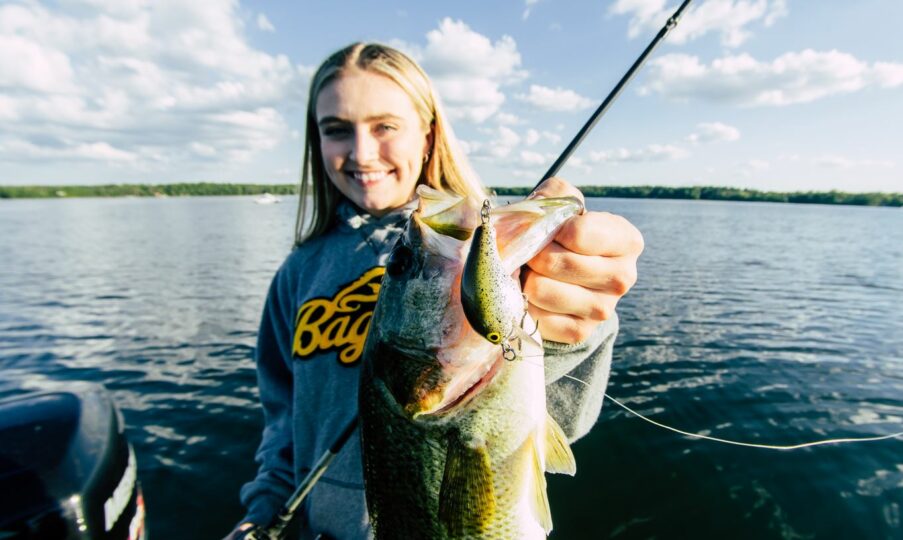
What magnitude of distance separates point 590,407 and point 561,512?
4431 millimetres

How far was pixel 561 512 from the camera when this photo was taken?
5.90 meters

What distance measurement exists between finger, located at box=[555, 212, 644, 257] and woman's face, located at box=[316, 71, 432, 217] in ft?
5.30

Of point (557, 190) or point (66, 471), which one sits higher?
point (557, 190)

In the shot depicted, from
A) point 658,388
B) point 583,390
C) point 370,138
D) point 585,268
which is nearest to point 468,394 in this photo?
point 585,268

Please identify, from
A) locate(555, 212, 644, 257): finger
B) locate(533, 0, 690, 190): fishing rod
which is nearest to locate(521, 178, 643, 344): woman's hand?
locate(555, 212, 644, 257): finger

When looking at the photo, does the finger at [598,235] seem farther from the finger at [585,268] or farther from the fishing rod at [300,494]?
the fishing rod at [300,494]

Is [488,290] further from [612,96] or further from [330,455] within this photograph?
[612,96]

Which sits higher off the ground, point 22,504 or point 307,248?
point 307,248

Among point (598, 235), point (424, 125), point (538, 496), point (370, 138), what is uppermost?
point (424, 125)

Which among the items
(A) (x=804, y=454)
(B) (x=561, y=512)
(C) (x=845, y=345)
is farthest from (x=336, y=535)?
(C) (x=845, y=345)

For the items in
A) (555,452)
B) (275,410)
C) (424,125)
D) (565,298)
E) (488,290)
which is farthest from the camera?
(275,410)

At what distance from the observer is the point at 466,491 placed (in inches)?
56.4

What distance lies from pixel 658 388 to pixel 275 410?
7.77 metres

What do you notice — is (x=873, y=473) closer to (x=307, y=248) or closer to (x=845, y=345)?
(x=845, y=345)
